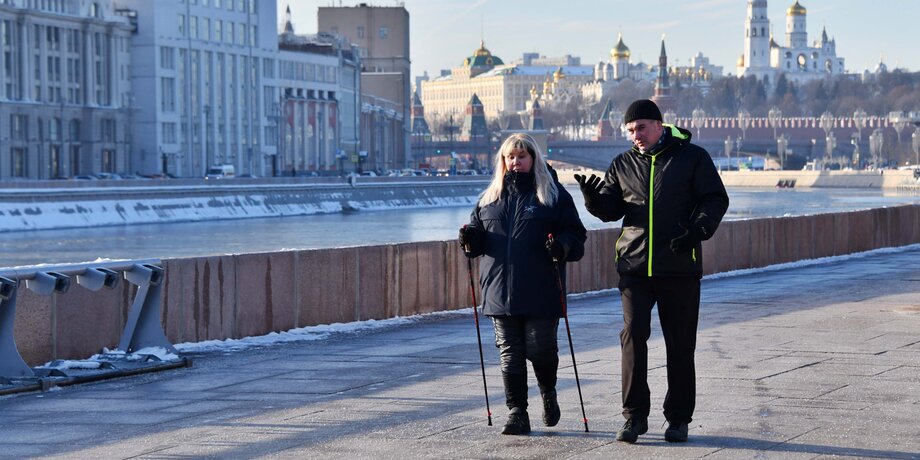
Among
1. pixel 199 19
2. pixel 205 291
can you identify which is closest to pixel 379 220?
pixel 199 19

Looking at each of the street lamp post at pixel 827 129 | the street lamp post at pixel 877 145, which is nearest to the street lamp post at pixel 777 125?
the street lamp post at pixel 827 129

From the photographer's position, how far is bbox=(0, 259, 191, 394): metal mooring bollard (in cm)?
948

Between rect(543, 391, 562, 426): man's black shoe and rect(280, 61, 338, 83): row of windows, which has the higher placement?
rect(280, 61, 338, 83): row of windows

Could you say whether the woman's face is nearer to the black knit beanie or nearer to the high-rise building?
the black knit beanie

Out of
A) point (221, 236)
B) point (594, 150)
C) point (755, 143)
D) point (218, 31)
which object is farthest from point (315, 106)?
point (755, 143)

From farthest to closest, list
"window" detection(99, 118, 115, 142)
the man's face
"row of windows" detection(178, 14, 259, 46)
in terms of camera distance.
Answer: "row of windows" detection(178, 14, 259, 46)
"window" detection(99, 118, 115, 142)
the man's face

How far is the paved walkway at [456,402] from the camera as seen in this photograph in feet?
24.2

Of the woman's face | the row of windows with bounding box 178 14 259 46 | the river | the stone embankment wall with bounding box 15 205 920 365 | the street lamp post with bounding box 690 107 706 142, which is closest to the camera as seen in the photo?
the woman's face

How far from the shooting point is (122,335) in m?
10.7

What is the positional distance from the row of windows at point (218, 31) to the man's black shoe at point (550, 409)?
85758 mm

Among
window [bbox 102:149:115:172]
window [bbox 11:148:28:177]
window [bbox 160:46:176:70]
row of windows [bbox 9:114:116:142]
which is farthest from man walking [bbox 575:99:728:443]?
window [bbox 160:46:176:70]

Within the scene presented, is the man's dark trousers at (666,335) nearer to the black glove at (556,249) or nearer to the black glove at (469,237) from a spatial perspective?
the black glove at (556,249)

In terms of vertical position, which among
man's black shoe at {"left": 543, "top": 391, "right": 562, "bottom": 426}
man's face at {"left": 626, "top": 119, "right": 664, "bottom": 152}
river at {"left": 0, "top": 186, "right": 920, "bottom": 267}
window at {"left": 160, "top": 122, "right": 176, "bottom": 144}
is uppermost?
window at {"left": 160, "top": 122, "right": 176, "bottom": 144}

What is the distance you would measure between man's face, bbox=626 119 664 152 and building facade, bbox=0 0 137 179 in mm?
71309
